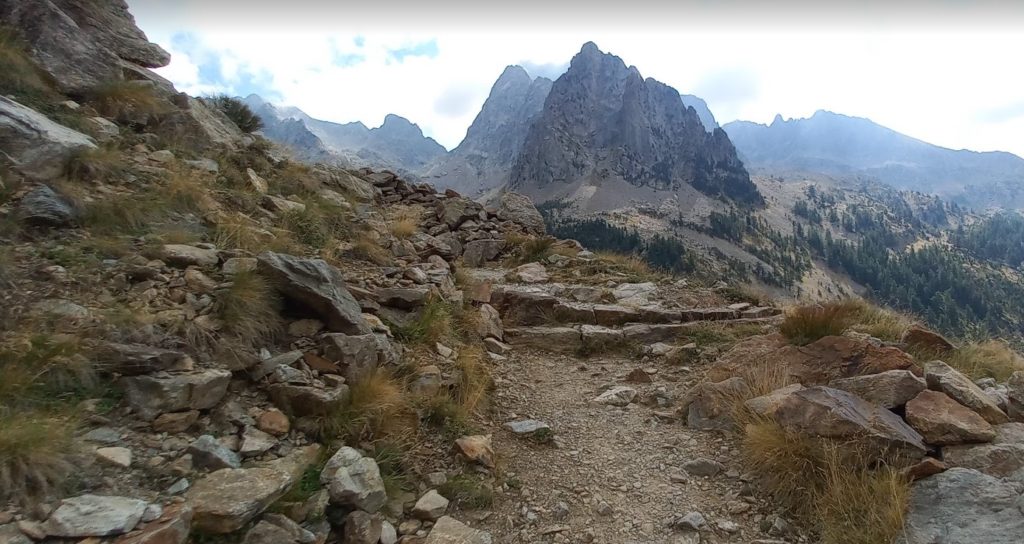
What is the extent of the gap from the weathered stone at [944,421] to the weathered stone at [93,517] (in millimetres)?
5769

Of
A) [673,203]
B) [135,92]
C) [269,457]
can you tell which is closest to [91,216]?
[269,457]

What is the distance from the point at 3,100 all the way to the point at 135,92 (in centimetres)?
314

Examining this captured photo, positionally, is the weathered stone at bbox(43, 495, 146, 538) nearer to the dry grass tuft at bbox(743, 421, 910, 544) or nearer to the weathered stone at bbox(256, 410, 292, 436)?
the weathered stone at bbox(256, 410, 292, 436)

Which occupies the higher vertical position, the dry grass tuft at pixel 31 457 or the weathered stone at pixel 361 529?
the dry grass tuft at pixel 31 457

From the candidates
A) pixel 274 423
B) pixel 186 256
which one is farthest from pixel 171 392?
pixel 186 256

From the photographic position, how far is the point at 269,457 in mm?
3688

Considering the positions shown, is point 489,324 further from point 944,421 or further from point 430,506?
point 944,421

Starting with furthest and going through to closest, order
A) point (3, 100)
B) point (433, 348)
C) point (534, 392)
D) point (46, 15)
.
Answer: point (46, 15)
point (534, 392)
point (433, 348)
point (3, 100)

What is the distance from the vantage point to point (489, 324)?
879 centimetres

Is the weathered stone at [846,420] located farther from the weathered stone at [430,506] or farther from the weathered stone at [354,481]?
the weathered stone at [354,481]

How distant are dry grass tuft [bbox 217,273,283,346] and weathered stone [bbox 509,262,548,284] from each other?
7.41 meters

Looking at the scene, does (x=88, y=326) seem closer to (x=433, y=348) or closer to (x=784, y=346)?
(x=433, y=348)

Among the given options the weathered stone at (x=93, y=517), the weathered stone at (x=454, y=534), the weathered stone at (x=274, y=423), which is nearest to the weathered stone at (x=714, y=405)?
the weathered stone at (x=454, y=534)

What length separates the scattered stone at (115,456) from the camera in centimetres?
306
